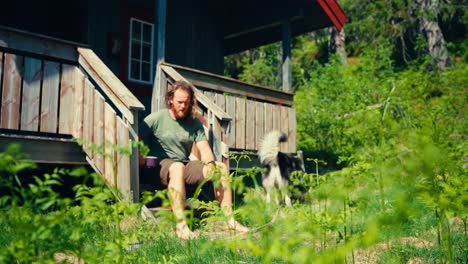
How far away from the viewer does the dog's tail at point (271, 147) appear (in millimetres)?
6898

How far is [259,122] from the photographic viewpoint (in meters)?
7.98

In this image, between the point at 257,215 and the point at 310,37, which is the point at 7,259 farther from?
the point at 310,37

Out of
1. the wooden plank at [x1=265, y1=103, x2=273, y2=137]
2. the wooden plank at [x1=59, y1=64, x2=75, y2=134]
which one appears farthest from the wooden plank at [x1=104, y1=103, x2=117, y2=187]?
the wooden plank at [x1=265, y1=103, x2=273, y2=137]

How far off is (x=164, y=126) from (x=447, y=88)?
8.51m

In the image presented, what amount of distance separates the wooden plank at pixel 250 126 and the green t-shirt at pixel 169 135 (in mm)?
2503

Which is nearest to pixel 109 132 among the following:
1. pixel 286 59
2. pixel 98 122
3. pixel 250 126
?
pixel 98 122

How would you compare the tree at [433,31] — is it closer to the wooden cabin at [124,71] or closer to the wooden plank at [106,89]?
the wooden cabin at [124,71]

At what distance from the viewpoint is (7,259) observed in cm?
132

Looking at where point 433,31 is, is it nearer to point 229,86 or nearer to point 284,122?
point 284,122

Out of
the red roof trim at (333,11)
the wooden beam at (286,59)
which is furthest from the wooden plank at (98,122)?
the red roof trim at (333,11)

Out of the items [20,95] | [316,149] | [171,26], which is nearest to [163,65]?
[20,95]

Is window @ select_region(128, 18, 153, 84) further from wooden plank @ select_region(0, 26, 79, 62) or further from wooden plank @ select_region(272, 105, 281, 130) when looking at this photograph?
wooden plank @ select_region(0, 26, 79, 62)

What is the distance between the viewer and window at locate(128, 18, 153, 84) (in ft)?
30.2

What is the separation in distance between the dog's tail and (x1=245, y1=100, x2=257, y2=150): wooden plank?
0.52 meters
